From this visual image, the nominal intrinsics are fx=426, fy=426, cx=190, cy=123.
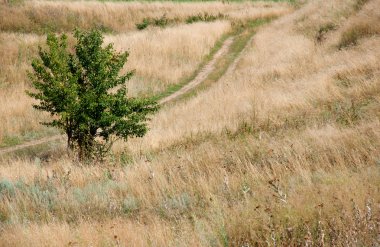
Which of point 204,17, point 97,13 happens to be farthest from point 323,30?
point 97,13

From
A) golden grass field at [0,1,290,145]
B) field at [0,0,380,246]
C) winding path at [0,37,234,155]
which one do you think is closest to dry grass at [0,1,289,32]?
golden grass field at [0,1,290,145]

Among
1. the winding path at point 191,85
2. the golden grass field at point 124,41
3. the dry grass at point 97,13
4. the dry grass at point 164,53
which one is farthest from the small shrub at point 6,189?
the dry grass at point 97,13

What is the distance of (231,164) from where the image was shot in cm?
750

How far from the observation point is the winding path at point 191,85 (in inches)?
589

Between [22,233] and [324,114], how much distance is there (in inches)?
287

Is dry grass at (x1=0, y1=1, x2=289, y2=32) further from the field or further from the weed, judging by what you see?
the field

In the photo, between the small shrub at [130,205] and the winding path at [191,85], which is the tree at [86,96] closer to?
the winding path at [191,85]

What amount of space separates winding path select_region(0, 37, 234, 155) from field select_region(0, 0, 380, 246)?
0.44m

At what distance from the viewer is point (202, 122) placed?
1312 cm

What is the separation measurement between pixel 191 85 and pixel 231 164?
1528cm

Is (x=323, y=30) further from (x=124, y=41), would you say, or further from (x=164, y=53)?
(x=124, y=41)

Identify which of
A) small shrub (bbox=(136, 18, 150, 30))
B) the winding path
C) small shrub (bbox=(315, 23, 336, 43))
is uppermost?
small shrub (bbox=(136, 18, 150, 30))

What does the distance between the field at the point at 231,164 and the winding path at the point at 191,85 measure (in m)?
0.44

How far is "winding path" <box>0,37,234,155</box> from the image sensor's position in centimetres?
1496
